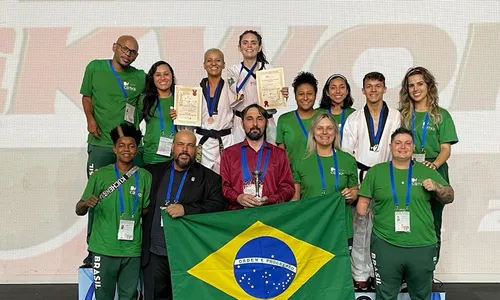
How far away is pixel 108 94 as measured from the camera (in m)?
4.66

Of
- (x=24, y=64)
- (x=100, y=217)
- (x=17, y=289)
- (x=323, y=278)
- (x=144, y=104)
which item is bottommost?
(x=17, y=289)

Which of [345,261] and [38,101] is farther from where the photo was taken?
[38,101]

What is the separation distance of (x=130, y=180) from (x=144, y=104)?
0.78 meters

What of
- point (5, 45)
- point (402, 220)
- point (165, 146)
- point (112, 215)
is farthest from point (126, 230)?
point (5, 45)

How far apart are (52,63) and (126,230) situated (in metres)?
2.69

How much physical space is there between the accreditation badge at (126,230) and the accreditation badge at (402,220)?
166 cm

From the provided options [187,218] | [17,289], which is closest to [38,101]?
[17,289]

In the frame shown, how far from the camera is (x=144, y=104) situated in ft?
15.2

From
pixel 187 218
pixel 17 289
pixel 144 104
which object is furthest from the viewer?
pixel 17 289

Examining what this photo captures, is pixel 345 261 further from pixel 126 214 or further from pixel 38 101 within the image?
pixel 38 101

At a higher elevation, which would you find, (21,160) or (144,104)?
(144,104)

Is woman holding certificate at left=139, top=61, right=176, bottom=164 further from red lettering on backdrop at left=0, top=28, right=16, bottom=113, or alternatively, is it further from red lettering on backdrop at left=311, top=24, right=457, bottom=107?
red lettering on backdrop at left=0, top=28, right=16, bottom=113

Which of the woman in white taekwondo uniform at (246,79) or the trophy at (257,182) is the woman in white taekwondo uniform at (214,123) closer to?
the woman in white taekwondo uniform at (246,79)

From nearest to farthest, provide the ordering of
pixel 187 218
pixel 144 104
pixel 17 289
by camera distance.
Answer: pixel 187 218, pixel 144 104, pixel 17 289
